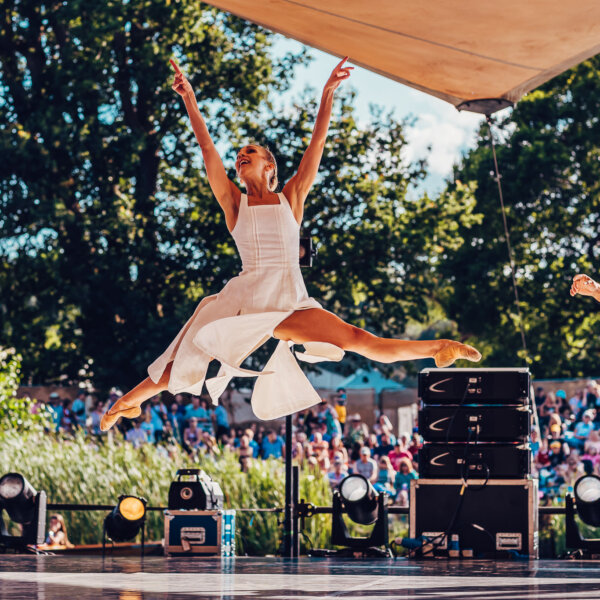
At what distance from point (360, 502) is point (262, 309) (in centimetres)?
310

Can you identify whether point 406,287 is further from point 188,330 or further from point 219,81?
point 188,330

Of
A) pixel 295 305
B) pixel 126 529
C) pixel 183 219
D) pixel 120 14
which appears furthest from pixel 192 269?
pixel 295 305

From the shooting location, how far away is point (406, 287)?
72.0 feet

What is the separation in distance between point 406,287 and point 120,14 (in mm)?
7586

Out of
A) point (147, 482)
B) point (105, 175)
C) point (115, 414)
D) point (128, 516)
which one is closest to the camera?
point (115, 414)

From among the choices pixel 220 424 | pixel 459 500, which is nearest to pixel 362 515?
pixel 459 500

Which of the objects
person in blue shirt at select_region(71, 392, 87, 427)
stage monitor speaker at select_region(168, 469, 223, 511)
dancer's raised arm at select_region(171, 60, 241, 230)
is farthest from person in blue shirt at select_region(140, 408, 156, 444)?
dancer's raised arm at select_region(171, 60, 241, 230)

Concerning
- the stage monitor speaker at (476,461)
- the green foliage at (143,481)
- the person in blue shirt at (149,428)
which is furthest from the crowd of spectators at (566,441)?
the person in blue shirt at (149,428)

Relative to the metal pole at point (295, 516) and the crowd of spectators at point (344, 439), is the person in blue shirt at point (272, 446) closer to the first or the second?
the crowd of spectators at point (344, 439)

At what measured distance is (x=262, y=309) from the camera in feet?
17.1

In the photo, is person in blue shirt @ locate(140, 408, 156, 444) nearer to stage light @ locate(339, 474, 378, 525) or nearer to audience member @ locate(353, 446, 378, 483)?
audience member @ locate(353, 446, 378, 483)

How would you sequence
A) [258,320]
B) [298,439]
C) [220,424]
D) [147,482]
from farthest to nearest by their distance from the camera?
[220,424] → [298,439] → [147,482] → [258,320]

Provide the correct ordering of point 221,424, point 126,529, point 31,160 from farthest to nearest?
point 31,160, point 221,424, point 126,529

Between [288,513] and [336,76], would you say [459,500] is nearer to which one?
[288,513]
